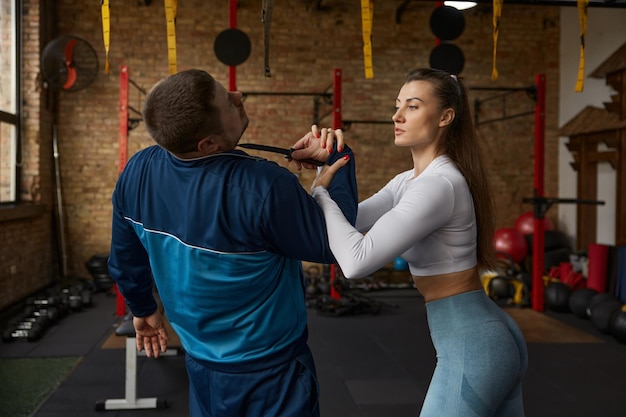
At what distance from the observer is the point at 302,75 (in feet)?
26.1

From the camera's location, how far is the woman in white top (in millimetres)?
1347

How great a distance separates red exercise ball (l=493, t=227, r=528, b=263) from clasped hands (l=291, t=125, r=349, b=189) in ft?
20.4

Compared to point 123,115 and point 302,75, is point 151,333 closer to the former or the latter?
point 123,115

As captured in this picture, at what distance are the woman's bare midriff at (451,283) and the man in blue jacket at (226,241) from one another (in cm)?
32

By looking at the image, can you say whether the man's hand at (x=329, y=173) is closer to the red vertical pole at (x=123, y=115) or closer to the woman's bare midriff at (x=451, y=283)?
the woman's bare midriff at (x=451, y=283)

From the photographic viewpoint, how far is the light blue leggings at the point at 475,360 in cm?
146

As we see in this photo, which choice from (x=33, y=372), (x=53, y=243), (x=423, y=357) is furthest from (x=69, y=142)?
(x=423, y=357)

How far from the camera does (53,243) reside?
7543 millimetres

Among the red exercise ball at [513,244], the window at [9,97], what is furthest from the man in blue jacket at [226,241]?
the red exercise ball at [513,244]

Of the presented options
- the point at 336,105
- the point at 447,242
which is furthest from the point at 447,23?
the point at 447,242

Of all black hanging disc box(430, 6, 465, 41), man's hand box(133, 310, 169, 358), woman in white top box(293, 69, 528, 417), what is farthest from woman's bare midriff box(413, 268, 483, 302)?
black hanging disc box(430, 6, 465, 41)

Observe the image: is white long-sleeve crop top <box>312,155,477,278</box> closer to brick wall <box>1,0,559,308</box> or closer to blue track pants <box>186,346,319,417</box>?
blue track pants <box>186,346,319,417</box>

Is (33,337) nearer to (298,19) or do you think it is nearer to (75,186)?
(75,186)

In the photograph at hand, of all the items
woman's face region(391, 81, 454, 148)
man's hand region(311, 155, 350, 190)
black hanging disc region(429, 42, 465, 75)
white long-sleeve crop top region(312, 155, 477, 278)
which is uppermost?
black hanging disc region(429, 42, 465, 75)
